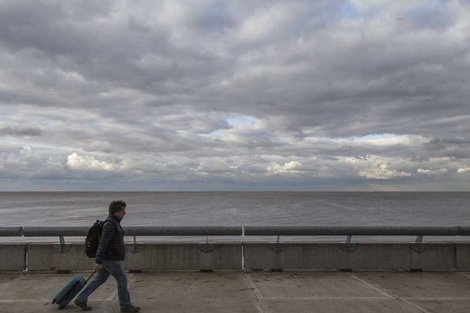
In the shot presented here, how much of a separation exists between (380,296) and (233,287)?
2338mm

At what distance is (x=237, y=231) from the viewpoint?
31.0ft

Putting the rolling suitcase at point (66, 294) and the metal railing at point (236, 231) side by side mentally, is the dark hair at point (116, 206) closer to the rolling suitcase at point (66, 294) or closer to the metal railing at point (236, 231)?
the rolling suitcase at point (66, 294)

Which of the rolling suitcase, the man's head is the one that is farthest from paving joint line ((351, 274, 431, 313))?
the rolling suitcase

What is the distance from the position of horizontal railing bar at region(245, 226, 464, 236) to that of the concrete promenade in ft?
2.53

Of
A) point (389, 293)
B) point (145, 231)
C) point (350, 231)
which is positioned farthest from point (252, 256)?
point (389, 293)

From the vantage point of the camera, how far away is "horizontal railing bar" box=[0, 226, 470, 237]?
9.13 metres

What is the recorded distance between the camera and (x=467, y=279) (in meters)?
8.59

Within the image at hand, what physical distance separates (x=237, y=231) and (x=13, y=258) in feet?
14.2

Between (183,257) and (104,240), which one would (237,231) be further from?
(104,240)

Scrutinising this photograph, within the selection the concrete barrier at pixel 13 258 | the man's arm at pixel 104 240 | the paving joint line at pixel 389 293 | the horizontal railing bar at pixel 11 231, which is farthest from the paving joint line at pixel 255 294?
the horizontal railing bar at pixel 11 231

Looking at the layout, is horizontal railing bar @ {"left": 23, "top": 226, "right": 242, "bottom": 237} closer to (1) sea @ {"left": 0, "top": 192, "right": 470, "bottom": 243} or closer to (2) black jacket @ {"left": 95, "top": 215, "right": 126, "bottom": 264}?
(2) black jacket @ {"left": 95, "top": 215, "right": 126, "bottom": 264}

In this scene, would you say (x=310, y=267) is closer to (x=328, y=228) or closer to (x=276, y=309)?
(x=328, y=228)

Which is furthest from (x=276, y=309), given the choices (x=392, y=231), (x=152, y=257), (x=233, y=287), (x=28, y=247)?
(x=28, y=247)

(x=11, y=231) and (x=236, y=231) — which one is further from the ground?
(x=11, y=231)
